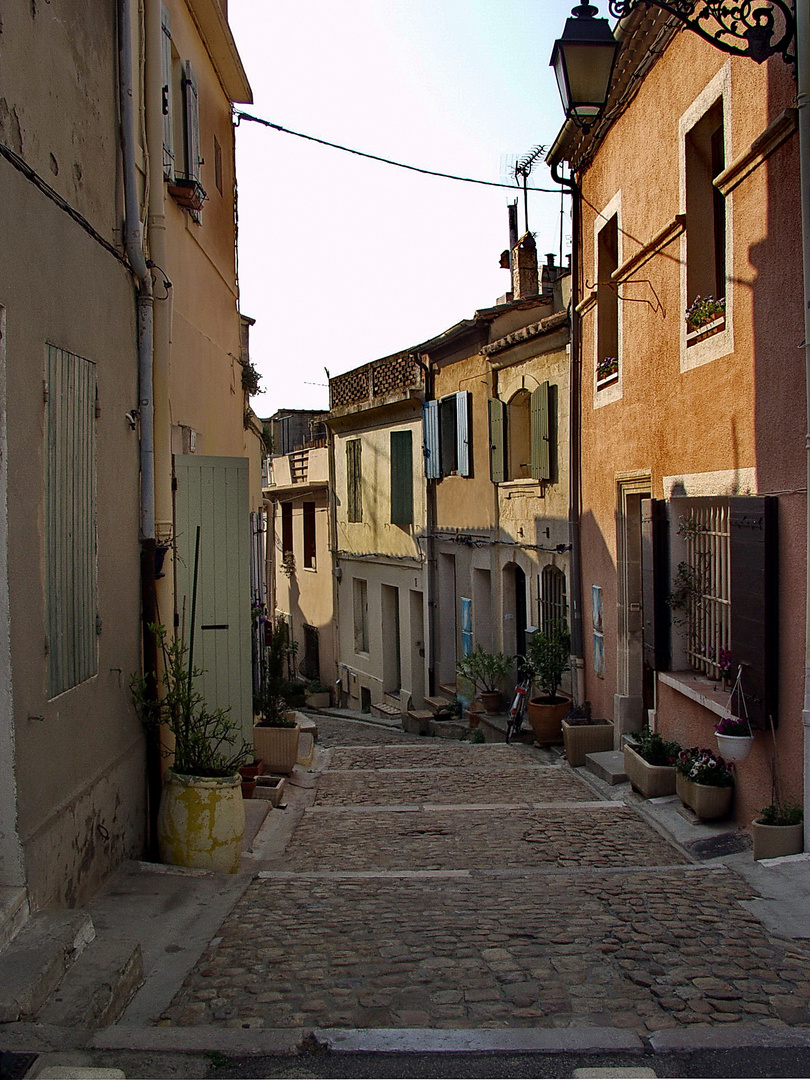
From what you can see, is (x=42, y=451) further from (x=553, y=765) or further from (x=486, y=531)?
(x=486, y=531)

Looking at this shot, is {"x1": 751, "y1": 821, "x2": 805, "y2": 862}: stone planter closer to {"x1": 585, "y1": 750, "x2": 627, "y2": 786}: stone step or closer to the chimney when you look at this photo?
{"x1": 585, "y1": 750, "x2": 627, "y2": 786}: stone step

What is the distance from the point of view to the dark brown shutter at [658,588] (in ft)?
26.5

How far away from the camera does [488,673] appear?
14.3m

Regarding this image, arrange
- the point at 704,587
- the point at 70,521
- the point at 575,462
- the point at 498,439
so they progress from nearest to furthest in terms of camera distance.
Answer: the point at 70,521
the point at 704,587
the point at 575,462
the point at 498,439

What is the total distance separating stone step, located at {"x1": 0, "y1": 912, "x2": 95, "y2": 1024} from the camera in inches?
126

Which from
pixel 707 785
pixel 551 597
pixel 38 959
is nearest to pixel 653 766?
pixel 707 785

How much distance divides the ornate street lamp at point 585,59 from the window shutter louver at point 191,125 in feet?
10.6

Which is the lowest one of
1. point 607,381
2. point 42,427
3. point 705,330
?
point 42,427

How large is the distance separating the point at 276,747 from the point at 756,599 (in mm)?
5147

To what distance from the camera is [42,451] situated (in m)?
4.36

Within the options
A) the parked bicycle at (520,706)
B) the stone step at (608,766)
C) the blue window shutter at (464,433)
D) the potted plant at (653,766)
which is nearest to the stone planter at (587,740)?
the stone step at (608,766)

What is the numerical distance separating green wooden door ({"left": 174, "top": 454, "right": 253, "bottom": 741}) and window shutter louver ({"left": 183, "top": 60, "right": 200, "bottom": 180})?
99.7 inches

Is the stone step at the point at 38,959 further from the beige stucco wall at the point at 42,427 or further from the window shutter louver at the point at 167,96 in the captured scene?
the window shutter louver at the point at 167,96

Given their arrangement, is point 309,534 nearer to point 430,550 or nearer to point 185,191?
point 430,550
